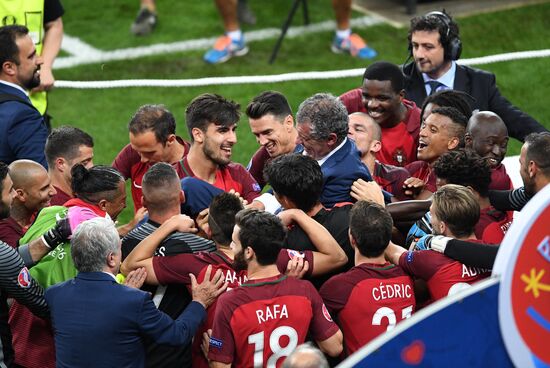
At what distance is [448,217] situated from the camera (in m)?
4.96

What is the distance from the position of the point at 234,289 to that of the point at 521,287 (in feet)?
5.50

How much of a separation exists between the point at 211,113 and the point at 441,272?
1.87 metres

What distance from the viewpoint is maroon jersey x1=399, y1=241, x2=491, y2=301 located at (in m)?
4.89

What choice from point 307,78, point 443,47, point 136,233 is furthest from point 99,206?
point 307,78

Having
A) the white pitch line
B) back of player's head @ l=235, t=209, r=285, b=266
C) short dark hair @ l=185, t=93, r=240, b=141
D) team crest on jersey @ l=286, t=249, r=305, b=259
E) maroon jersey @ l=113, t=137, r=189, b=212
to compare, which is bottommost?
the white pitch line

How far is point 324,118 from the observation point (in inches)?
224

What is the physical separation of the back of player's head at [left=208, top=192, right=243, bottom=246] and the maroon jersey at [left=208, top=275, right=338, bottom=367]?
40 centimetres

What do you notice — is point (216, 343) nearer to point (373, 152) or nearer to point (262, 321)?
point (262, 321)

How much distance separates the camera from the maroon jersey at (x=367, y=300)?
4.84m

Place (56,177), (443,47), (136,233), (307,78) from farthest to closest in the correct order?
(307,78)
(443,47)
(56,177)
(136,233)

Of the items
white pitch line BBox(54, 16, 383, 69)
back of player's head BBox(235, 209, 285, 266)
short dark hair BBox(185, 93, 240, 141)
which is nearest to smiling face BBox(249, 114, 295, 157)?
short dark hair BBox(185, 93, 240, 141)

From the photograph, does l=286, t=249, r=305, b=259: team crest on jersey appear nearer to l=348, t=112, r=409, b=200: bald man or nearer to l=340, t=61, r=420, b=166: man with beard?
l=348, t=112, r=409, b=200: bald man

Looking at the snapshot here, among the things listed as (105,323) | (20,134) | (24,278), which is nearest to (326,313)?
(105,323)

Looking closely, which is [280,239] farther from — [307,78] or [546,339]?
[307,78]
